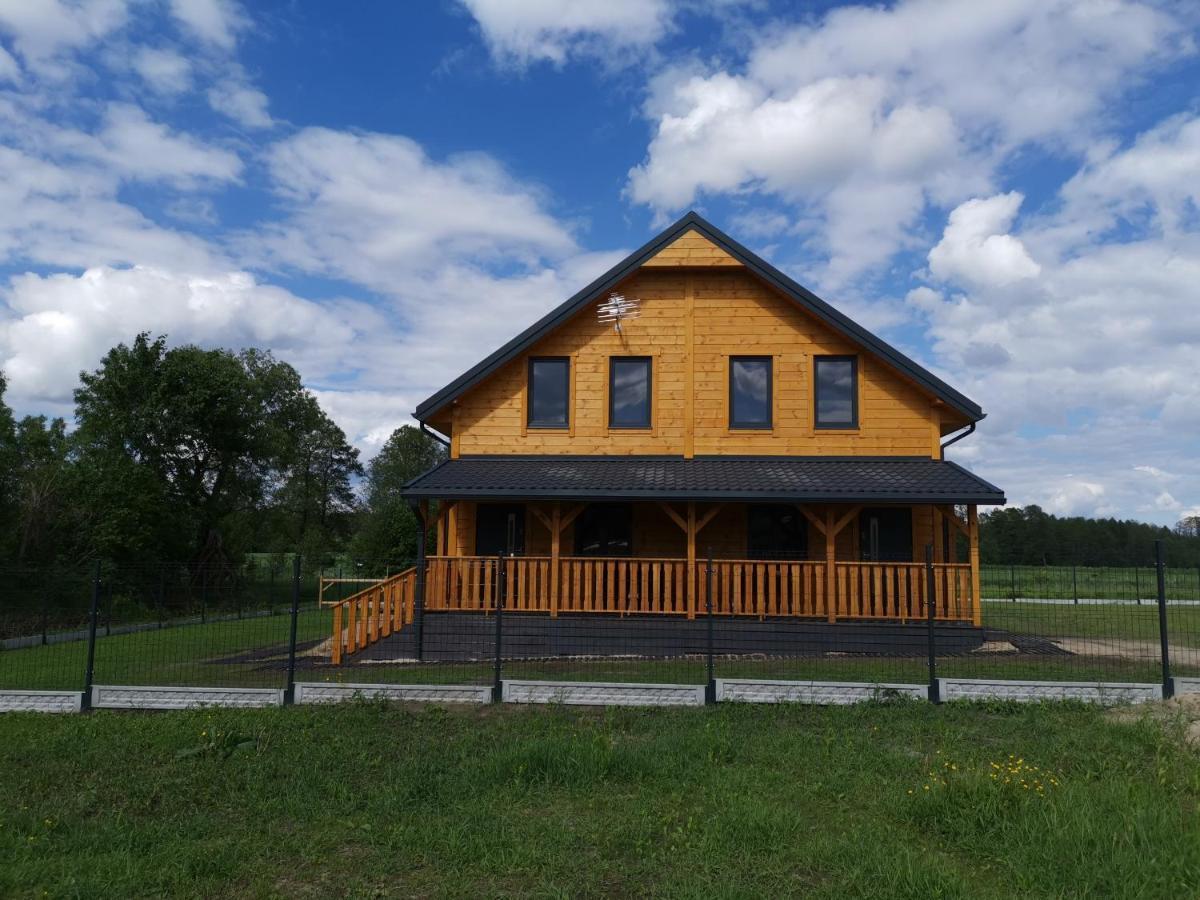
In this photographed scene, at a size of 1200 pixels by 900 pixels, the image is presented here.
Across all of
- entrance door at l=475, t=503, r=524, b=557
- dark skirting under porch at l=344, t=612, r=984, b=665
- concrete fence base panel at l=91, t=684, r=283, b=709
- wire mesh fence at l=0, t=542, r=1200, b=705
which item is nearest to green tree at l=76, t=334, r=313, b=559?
wire mesh fence at l=0, t=542, r=1200, b=705

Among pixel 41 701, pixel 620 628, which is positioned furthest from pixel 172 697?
pixel 620 628

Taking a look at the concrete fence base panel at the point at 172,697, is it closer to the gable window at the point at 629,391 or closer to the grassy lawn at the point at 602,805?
the grassy lawn at the point at 602,805

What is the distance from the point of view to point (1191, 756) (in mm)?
6816

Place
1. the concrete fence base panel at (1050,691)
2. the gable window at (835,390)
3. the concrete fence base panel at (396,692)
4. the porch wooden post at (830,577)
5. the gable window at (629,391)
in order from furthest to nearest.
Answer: the gable window at (629,391)
the gable window at (835,390)
the porch wooden post at (830,577)
the concrete fence base panel at (396,692)
the concrete fence base panel at (1050,691)

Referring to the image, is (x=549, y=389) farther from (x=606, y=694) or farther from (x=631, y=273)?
(x=606, y=694)

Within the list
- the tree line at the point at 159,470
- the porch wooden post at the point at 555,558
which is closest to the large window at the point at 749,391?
the porch wooden post at the point at 555,558

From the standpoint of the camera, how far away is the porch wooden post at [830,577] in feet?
43.7

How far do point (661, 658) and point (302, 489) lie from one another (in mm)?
54989

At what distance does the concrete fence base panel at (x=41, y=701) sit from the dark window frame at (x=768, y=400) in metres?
11.4

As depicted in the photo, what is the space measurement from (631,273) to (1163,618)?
10.5 meters

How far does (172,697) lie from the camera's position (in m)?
9.34

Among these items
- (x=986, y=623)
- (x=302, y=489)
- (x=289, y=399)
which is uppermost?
(x=289, y=399)

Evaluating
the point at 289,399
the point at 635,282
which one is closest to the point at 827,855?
the point at 635,282

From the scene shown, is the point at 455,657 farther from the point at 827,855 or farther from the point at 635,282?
the point at 827,855
